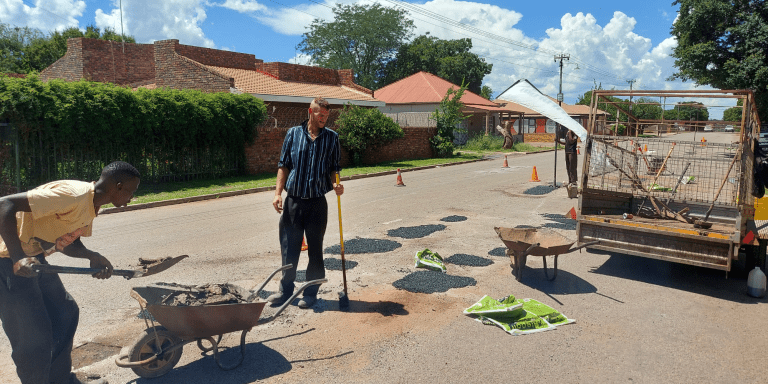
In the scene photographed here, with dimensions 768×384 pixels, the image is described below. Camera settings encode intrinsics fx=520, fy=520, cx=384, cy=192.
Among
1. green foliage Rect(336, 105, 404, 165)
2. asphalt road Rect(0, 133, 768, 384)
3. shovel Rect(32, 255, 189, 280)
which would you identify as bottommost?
asphalt road Rect(0, 133, 768, 384)

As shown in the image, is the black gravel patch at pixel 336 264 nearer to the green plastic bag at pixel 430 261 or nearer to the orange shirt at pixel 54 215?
the green plastic bag at pixel 430 261

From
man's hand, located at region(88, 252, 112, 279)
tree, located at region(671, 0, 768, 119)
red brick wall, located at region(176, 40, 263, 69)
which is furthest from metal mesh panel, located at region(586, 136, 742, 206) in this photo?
red brick wall, located at region(176, 40, 263, 69)

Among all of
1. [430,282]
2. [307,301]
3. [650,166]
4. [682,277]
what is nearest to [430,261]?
[430,282]

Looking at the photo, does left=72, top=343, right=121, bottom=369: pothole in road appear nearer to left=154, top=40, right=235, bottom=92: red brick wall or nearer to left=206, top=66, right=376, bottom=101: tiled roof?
left=206, top=66, right=376, bottom=101: tiled roof

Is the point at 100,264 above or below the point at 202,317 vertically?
above

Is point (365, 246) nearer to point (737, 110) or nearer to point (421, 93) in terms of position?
point (737, 110)

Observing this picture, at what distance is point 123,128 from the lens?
1448cm

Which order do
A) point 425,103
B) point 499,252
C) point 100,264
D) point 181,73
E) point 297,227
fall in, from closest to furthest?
point 100,264, point 297,227, point 499,252, point 181,73, point 425,103

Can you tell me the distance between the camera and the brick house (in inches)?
1587

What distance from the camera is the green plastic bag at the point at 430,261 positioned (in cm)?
659

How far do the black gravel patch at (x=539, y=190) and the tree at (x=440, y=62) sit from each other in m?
46.8

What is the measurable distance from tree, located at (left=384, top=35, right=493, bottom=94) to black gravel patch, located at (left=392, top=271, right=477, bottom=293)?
5596 cm

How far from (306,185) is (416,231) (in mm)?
4206

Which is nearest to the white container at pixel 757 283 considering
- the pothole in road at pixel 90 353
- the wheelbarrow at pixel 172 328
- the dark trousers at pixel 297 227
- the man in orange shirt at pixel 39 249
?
the dark trousers at pixel 297 227
